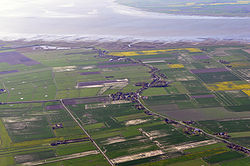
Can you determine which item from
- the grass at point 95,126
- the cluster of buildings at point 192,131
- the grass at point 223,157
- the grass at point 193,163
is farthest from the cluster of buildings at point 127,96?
the grass at point 223,157

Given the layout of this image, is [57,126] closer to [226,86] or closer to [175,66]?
[226,86]

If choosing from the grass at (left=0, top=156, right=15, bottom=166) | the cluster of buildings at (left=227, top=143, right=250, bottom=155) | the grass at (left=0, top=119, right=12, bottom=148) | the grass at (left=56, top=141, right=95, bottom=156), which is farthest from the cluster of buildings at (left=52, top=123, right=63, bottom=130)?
the cluster of buildings at (left=227, top=143, right=250, bottom=155)

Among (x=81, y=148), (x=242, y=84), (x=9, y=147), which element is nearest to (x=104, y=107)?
(x=81, y=148)

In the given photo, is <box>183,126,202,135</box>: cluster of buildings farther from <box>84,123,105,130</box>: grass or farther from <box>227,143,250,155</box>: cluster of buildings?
<box>84,123,105,130</box>: grass

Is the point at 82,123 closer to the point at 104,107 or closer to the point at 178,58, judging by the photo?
the point at 104,107

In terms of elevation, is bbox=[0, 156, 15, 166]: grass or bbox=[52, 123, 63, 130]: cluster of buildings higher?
bbox=[52, 123, 63, 130]: cluster of buildings

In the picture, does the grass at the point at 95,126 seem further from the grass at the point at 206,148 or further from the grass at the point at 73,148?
the grass at the point at 206,148

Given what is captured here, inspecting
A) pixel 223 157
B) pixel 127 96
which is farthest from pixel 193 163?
pixel 127 96

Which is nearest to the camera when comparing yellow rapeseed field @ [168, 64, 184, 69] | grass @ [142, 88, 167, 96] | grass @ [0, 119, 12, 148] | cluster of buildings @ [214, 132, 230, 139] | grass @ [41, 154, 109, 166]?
grass @ [41, 154, 109, 166]
